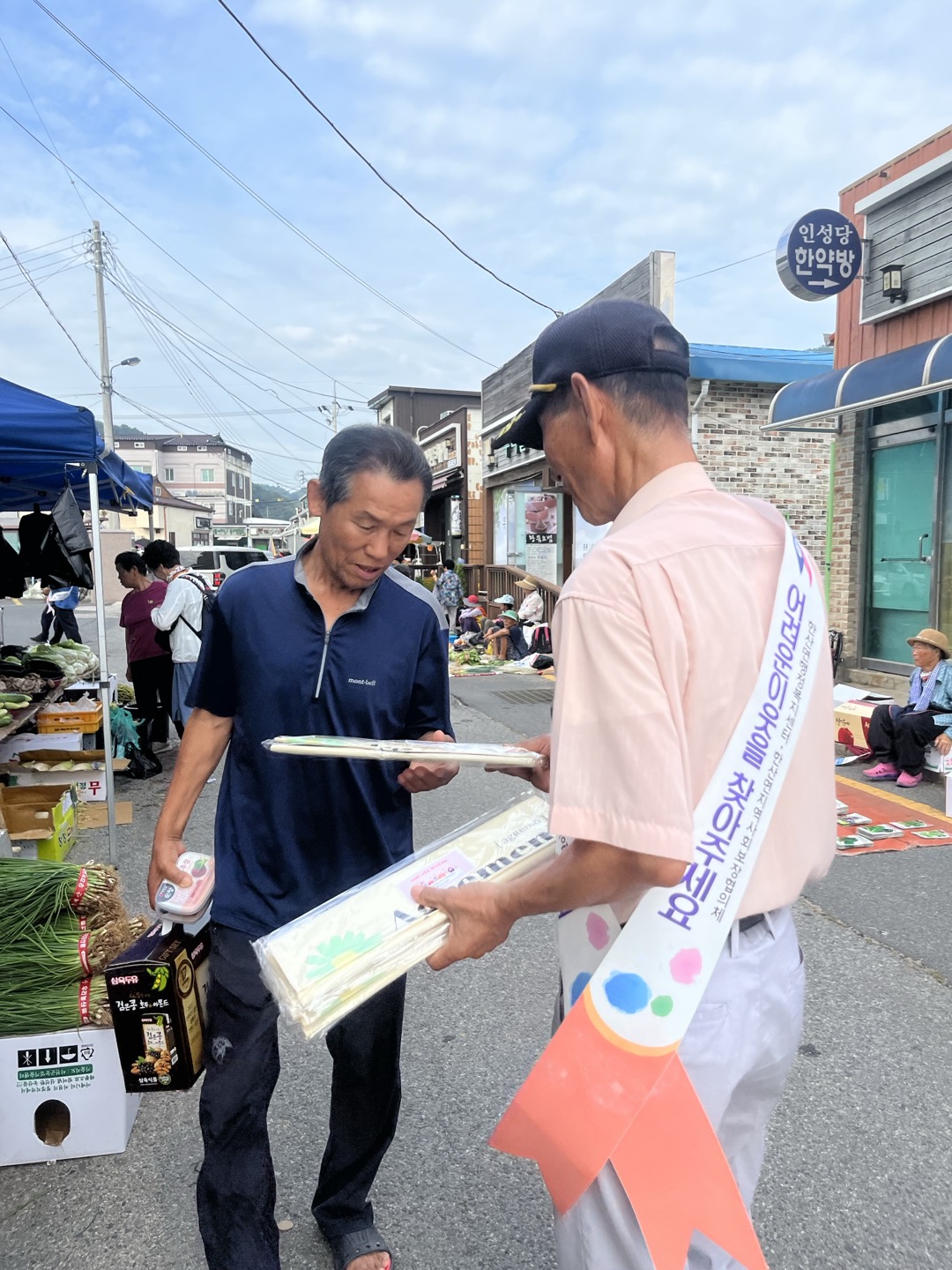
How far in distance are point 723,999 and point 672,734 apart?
48 centimetres

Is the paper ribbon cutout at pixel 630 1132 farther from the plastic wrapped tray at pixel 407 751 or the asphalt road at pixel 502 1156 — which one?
the asphalt road at pixel 502 1156

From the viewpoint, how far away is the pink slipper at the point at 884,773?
725 cm

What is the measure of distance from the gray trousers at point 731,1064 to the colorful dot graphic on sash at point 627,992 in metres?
0.12

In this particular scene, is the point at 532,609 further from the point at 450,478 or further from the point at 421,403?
the point at 421,403

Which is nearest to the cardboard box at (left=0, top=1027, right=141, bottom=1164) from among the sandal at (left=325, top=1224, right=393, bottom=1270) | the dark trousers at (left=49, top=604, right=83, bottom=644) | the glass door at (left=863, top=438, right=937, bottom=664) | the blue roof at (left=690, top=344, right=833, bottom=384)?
the sandal at (left=325, top=1224, right=393, bottom=1270)

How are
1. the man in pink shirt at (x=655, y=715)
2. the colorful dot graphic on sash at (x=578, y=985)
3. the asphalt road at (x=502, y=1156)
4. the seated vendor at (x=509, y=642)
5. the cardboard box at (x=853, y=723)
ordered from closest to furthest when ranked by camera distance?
the man in pink shirt at (x=655, y=715) → the colorful dot graphic on sash at (x=578, y=985) → the asphalt road at (x=502, y=1156) → the cardboard box at (x=853, y=723) → the seated vendor at (x=509, y=642)

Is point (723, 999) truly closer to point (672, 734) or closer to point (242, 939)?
point (672, 734)

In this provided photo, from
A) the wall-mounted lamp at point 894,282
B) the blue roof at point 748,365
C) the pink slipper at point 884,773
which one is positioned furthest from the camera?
the blue roof at point 748,365

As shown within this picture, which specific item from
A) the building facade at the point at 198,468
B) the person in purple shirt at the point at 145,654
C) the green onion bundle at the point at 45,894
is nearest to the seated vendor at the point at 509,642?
the person in purple shirt at the point at 145,654

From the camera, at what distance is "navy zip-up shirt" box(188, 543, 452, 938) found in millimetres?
2096

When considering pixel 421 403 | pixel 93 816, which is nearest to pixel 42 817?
pixel 93 816

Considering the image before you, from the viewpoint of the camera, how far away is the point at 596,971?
1301 millimetres

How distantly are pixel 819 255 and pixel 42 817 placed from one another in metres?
9.42

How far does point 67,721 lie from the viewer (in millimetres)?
6578
